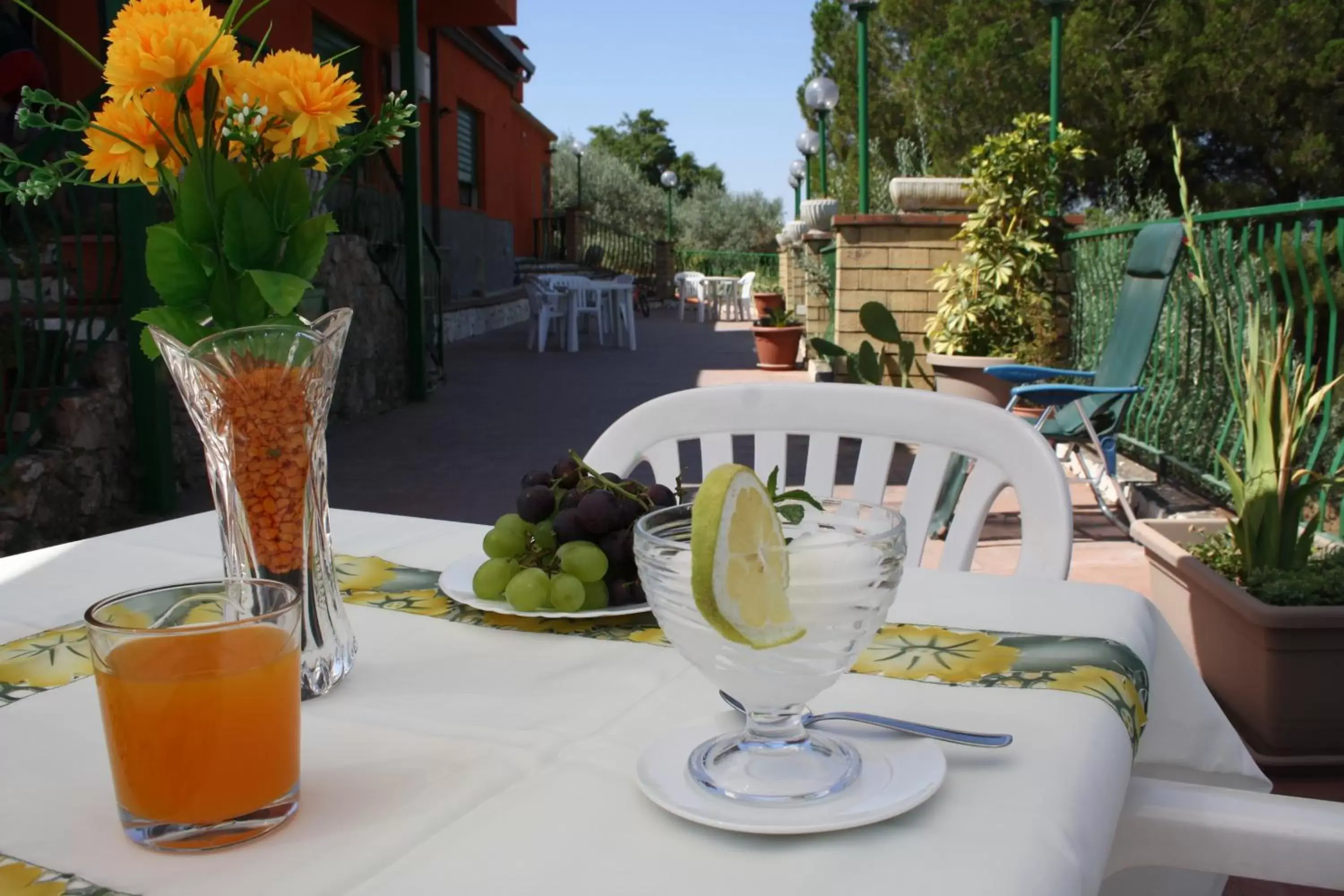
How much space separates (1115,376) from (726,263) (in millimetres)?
23019

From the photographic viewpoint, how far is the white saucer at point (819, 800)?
608mm

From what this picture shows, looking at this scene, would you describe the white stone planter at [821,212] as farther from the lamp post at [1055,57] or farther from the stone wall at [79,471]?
the stone wall at [79,471]

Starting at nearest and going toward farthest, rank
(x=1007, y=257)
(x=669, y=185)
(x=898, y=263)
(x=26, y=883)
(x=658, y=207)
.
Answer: (x=26, y=883)
(x=1007, y=257)
(x=898, y=263)
(x=669, y=185)
(x=658, y=207)

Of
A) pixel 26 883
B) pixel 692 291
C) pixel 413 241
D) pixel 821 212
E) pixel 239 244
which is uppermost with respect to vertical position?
pixel 821 212

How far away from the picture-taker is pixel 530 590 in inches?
39.9

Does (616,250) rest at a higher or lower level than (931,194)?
higher

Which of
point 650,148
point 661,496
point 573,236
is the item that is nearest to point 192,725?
point 661,496

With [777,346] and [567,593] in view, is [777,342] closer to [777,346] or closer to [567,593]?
[777,346]

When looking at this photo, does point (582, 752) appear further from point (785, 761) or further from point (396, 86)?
point (396, 86)

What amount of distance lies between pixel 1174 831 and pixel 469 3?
1083 centimetres

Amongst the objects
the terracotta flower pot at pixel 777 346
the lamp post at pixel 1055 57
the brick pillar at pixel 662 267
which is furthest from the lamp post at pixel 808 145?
the brick pillar at pixel 662 267

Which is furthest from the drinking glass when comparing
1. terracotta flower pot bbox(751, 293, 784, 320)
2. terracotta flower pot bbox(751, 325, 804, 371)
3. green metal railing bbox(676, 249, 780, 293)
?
green metal railing bbox(676, 249, 780, 293)

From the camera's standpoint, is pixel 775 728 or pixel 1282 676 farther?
pixel 1282 676

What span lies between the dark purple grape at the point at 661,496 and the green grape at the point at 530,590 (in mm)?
131
